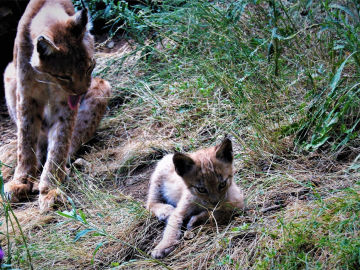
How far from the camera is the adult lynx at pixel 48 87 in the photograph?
498cm

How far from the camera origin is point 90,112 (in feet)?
20.3

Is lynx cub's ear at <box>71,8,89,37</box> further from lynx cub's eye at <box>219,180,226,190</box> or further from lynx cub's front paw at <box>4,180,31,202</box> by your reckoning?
lynx cub's eye at <box>219,180,226,190</box>

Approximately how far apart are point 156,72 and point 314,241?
4203 mm

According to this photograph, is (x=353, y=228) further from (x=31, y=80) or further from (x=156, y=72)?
(x=156, y=72)

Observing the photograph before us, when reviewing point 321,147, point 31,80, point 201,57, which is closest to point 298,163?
point 321,147

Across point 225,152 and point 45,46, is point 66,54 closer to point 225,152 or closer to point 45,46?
point 45,46

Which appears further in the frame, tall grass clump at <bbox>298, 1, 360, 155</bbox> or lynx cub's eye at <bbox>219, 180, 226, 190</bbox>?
tall grass clump at <bbox>298, 1, 360, 155</bbox>

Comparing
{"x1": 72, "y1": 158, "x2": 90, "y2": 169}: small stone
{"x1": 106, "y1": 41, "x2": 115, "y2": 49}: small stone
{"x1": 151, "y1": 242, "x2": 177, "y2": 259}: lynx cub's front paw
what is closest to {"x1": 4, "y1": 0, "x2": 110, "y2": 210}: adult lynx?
{"x1": 72, "y1": 158, "x2": 90, "y2": 169}: small stone

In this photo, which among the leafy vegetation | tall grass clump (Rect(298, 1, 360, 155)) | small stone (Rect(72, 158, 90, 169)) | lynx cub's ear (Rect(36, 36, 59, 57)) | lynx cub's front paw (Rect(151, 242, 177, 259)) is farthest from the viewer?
small stone (Rect(72, 158, 90, 169))

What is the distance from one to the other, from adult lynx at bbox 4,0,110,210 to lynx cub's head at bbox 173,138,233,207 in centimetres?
150

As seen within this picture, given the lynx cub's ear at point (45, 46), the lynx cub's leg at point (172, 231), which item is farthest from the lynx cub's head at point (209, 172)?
the lynx cub's ear at point (45, 46)

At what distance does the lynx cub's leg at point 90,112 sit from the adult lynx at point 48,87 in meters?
0.03

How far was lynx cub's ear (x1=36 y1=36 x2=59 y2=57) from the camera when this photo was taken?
15.5 feet

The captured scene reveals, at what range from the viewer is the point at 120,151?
568 cm
